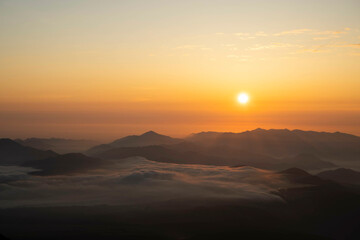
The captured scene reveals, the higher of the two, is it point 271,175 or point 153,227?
point 271,175

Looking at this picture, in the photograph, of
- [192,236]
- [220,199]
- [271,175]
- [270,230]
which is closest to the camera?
[192,236]

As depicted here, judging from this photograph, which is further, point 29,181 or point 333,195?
point 29,181

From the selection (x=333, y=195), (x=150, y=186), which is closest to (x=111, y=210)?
(x=150, y=186)

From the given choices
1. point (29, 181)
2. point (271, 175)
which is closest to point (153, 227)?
point (29, 181)

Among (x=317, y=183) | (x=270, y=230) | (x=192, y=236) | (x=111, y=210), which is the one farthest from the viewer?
(x=317, y=183)

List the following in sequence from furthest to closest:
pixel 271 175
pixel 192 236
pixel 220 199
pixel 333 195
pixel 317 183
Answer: pixel 271 175 < pixel 317 183 < pixel 333 195 < pixel 220 199 < pixel 192 236

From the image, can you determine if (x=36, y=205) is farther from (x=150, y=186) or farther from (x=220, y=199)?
(x=220, y=199)

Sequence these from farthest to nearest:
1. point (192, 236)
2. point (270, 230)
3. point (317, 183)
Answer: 1. point (317, 183)
2. point (270, 230)
3. point (192, 236)

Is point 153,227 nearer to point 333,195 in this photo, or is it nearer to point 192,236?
point 192,236

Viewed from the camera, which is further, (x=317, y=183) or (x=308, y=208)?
(x=317, y=183)
